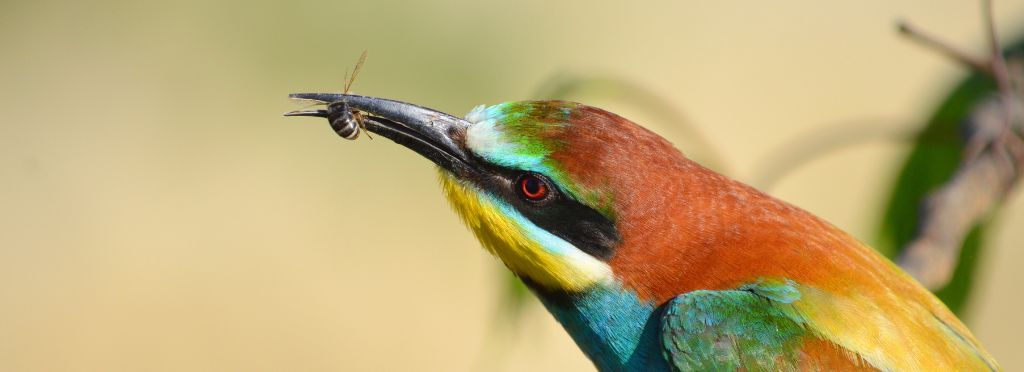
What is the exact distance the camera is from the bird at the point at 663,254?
90.4 inches

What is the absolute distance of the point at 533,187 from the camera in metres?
2.35

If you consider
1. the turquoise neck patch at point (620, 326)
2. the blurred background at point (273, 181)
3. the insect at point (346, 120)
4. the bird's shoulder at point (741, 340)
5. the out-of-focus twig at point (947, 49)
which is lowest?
the bird's shoulder at point (741, 340)

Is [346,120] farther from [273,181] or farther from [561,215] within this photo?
[273,181]

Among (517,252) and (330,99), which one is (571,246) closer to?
(517,252)

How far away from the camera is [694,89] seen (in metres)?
5.77

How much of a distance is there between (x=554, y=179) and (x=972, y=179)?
1324mm

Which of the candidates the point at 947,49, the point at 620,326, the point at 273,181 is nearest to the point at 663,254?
the point at 620,326

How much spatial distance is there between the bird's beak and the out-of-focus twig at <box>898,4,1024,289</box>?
1123mm

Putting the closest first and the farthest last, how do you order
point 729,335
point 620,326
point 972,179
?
point 729,335, point 620,326, point 972,179

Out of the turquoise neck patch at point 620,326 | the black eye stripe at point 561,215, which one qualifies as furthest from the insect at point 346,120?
the turquoise neck patch at point 620,326

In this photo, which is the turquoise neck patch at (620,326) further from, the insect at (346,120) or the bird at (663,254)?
the insect at (346,120)

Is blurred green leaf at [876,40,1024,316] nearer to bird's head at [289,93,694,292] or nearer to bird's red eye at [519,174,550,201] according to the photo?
bird's head at [289,93,694,292]

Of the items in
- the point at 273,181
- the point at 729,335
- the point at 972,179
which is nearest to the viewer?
the point at 729,335

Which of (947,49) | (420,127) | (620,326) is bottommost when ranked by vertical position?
(620,326)
